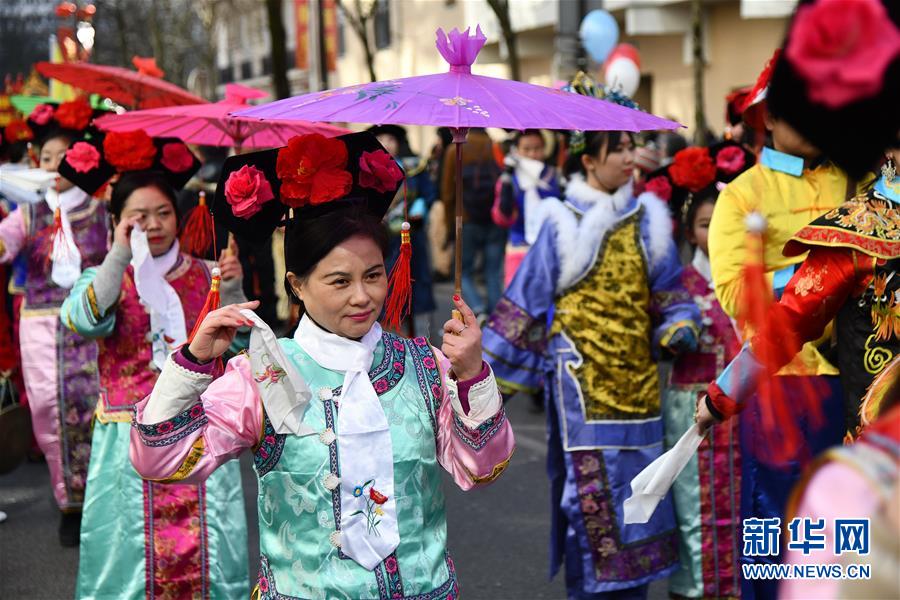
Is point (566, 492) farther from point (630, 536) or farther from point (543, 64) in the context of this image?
point (543, 64)

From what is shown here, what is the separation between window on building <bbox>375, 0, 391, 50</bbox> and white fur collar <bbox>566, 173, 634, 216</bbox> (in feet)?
72.3

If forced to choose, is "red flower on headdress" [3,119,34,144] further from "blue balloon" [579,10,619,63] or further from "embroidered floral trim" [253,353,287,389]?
"embroidered floral trim" [253,353,287,389]

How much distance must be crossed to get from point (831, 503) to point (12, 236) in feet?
17.2

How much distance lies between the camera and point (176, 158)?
14.6ft

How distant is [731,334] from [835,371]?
1.06 metres

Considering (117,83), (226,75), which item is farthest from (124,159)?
(226,75)

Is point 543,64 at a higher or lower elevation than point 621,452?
higher

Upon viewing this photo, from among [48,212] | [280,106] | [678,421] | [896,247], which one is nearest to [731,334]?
[678,421]

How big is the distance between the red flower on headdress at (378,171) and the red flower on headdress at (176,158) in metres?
1.76

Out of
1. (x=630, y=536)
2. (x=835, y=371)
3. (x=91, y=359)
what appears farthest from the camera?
(x=91, y=359)

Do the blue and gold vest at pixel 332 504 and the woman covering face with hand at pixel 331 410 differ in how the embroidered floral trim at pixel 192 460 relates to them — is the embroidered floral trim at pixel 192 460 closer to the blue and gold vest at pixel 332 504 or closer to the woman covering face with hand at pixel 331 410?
the woman covering face with hand at pixel 331 410

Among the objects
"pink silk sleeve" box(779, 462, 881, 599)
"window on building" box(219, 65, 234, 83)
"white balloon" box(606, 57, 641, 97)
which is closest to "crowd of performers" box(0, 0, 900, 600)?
"pink silk sleeve" box(779, 462, 881, 599)

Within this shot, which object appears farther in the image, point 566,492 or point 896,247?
point 566,492

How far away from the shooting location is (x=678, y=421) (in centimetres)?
470
